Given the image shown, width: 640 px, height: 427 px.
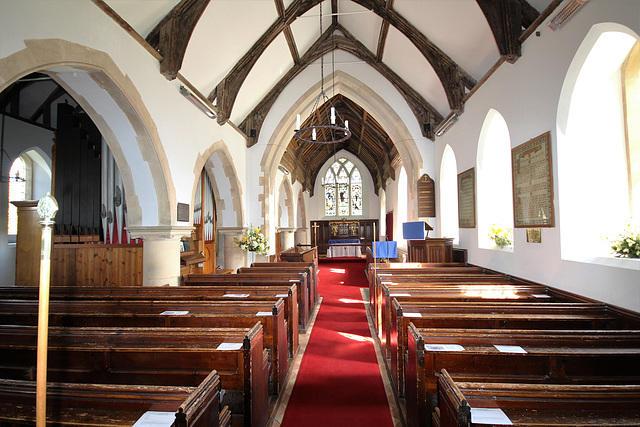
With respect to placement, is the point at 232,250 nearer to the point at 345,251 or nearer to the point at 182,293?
the point at 182,293

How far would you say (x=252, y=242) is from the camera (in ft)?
23.3

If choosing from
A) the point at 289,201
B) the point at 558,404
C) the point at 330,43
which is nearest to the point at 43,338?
the point at 558,404

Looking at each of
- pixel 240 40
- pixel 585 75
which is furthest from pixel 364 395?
pixel 240 40

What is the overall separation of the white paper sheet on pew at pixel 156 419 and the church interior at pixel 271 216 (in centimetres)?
1

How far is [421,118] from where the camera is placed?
7.29 metres

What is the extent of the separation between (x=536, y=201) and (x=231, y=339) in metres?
3.26

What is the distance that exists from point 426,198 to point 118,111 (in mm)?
5552

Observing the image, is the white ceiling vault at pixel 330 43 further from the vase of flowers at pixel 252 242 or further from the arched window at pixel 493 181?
the vase of flowers at pixel 252 242

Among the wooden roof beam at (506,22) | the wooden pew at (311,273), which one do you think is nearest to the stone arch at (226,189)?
the wooden pew at (311,273)

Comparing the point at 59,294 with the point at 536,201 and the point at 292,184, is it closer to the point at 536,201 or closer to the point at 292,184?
the point at 536,201

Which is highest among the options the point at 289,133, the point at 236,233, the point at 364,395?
the point at 289,133

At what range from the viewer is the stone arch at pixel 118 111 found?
2599 millimetres

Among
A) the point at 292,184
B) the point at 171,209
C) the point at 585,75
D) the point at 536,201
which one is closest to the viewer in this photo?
the point at 585,75

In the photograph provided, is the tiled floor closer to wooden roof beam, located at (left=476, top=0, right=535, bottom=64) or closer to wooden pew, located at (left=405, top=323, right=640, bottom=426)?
wooden pew, located at (left=405, top=323, right=640, bottom=426)
